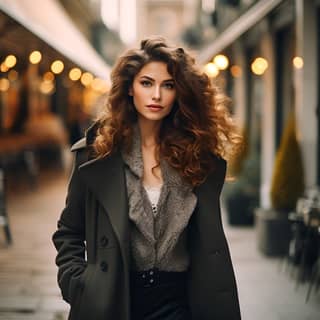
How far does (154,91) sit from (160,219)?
0.55 metres

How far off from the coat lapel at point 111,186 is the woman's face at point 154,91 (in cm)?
24

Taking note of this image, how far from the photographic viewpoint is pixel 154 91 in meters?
3.17

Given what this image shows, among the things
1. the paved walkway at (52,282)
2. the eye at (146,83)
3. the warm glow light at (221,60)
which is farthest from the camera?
the warm glow light at (221,60)

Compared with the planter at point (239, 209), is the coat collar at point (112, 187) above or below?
above

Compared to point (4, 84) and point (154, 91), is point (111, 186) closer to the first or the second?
point (154, 91)

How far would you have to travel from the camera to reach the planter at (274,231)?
360 inches

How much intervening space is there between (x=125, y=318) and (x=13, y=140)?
18.4 meters

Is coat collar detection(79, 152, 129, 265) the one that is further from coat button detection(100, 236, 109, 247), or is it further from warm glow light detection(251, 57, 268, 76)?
warm glow light detection(251, 57, 268, 76)

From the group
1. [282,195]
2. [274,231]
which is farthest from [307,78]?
[274,231]

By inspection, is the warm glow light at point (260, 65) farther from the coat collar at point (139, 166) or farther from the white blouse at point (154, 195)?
the white blouse at point (154, 195)

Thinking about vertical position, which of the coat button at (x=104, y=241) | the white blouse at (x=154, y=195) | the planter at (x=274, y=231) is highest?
the white blouse at (x=154, y=195)

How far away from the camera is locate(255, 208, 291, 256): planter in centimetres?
915

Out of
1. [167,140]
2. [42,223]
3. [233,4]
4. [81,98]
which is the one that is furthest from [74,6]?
[167,140]

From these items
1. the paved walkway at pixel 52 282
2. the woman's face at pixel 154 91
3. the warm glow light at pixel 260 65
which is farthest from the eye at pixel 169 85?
the warm glow light at pixel 260 65
